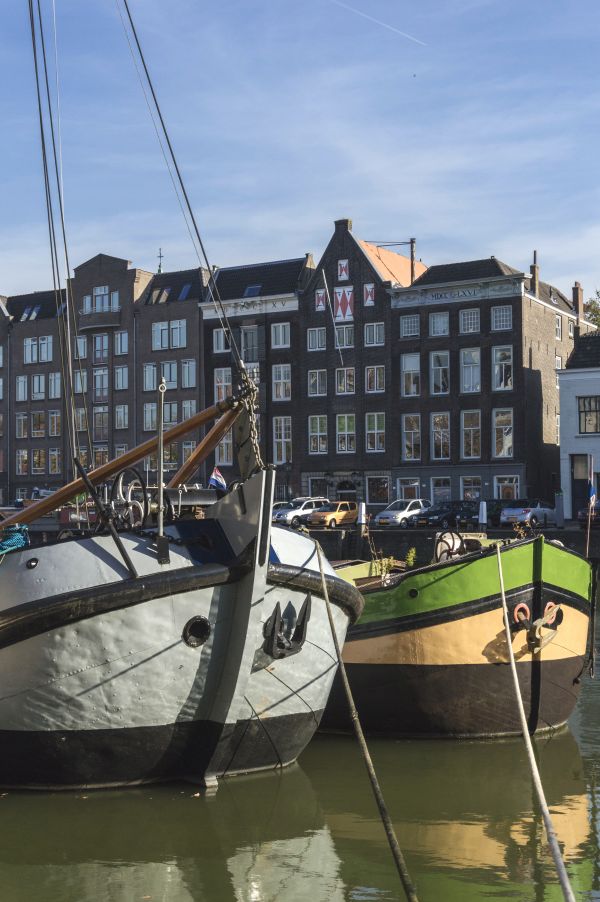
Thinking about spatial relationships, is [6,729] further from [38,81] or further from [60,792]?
[38,81]

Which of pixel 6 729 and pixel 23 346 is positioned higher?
pixel 23 346

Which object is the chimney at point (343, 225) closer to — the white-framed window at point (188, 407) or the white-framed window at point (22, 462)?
the white-framed window at point (188, 407)

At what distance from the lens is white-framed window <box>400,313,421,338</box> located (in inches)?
2341

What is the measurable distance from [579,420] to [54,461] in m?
31.7

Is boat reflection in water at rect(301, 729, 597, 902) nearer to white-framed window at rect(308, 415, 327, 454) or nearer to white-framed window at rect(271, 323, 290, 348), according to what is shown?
white-framed window at rect(308, 415, 327, 454)

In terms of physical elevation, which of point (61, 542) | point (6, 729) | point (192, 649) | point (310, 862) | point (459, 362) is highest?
point (459, 362)

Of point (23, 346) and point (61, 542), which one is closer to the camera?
point (61, 542)

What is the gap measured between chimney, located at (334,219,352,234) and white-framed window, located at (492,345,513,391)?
10174 millimetres

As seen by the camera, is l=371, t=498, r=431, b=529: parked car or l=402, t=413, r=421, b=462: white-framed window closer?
l=371, t=498, r=431, b=529: parked car

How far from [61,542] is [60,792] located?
7.68 ft

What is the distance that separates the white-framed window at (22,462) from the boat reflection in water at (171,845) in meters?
62.8

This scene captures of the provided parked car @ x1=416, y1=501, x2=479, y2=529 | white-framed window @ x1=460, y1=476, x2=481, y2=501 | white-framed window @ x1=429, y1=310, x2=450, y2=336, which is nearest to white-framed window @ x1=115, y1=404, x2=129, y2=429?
white-framed window @ x1=429, y1=310, x2=450, y2=336

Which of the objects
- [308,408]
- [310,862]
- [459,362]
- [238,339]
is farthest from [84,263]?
[310,862]

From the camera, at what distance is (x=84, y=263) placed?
71.8 metres
